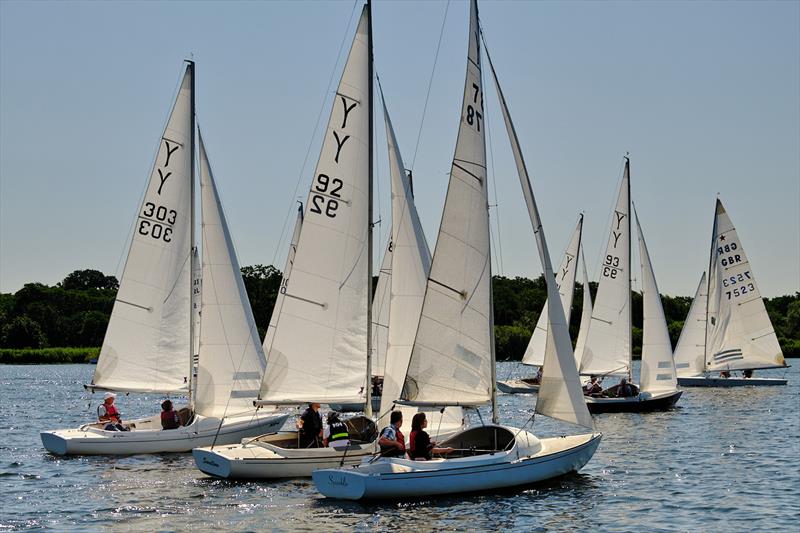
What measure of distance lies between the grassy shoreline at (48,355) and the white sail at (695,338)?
185 feet

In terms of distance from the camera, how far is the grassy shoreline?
9971 cm

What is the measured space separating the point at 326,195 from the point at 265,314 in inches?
3154

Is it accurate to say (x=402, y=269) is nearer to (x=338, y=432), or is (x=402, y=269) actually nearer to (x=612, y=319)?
(x=338, y=432)

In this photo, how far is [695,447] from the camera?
1192 inches

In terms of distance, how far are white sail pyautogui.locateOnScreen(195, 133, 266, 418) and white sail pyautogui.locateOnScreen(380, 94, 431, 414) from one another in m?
4.23

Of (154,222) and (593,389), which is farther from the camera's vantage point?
(593,389)

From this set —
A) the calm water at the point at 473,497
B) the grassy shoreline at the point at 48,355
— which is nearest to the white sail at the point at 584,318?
the calm water at the point at 473,497

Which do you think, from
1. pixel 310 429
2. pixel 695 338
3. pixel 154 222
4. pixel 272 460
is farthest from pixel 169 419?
pixel 695 338

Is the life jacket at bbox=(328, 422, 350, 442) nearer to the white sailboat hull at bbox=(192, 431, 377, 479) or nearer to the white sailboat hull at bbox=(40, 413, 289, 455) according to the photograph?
the white sailboat hull at bbox=(192, 431, 377, 479)

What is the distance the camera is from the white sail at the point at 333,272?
920 inches

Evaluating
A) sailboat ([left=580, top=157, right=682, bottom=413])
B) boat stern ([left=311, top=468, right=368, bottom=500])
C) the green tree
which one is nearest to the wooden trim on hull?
sailboat ([left=580, top=157, right=682, bottom=413])

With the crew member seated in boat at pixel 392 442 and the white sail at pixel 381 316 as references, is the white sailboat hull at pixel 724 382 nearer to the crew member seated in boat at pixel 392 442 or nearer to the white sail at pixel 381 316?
the white sail at pixel 381 316

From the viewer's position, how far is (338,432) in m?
22.7

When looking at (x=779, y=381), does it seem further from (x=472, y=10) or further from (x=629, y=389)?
(x=472, y=10)
